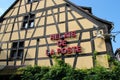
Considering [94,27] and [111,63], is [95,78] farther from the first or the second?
[94,27]

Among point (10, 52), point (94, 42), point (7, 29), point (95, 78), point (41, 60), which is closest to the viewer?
point (95, 78)

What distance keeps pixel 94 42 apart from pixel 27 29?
17.1 feet

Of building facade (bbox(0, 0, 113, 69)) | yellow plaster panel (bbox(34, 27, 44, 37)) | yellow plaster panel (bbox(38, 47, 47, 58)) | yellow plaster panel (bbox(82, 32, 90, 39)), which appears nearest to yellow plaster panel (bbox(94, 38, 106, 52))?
building facade (bbox(0, 0, 113, 69))

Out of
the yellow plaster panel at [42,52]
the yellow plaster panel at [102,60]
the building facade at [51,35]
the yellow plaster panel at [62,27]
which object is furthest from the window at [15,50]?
the yellow plaster panel at [102,60]

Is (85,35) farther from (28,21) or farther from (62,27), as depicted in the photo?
(28,21)

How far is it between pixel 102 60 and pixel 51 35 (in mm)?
3778

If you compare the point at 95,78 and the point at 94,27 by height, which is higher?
the point at 94,27

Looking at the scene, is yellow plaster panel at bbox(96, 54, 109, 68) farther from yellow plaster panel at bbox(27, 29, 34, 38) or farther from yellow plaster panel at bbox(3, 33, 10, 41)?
yellow plaster panel at bbox(3, 33, 10, 41)

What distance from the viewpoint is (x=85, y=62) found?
12.5 m

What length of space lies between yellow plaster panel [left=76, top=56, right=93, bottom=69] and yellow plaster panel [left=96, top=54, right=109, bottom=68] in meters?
0.39

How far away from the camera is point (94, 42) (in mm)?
12836

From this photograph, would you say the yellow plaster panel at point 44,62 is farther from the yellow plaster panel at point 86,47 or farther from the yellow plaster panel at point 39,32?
the yellow plaster panel at point 86,47

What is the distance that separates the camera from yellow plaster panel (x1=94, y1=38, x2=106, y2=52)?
1252 centimetres

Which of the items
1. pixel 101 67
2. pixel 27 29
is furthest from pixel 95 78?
pixel 27 29
